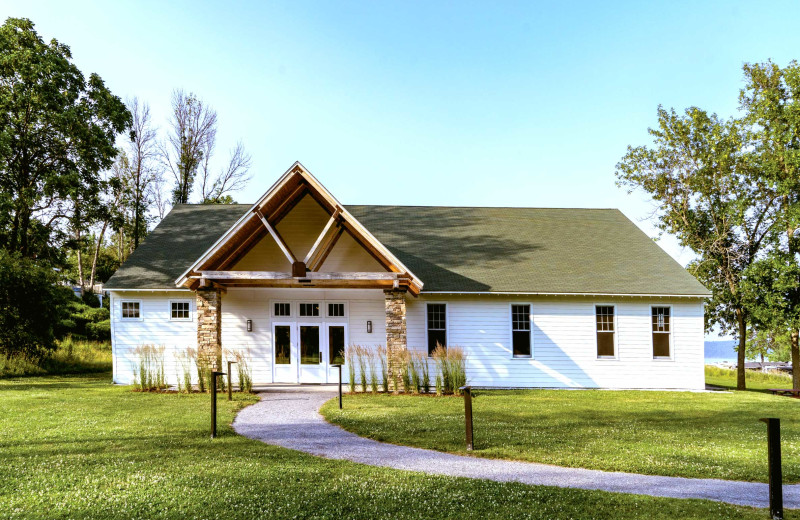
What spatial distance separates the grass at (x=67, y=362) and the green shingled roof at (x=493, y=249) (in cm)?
598

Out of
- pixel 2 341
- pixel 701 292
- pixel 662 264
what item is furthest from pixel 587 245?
pixel 2 341

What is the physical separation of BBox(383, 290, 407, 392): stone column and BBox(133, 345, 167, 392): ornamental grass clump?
679cm

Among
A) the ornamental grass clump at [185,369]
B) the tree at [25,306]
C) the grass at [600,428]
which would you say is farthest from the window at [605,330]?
the tree at [25,306]

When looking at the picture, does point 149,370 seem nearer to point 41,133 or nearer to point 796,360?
point 41,133

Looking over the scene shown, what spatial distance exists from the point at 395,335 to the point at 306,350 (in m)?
3.71

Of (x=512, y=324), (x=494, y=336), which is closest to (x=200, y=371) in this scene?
(x=494, y=336)

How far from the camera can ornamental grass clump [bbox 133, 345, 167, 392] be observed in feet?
55.7

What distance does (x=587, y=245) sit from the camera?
22859mm

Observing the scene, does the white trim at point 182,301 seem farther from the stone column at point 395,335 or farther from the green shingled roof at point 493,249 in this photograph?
the stone column at point 395,335

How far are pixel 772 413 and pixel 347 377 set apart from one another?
39.0 ft

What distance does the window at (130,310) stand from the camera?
1931 centimetres

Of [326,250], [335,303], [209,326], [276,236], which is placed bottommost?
[209,326]

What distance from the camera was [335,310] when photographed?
1942cm

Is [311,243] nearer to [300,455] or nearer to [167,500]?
[300,455]
